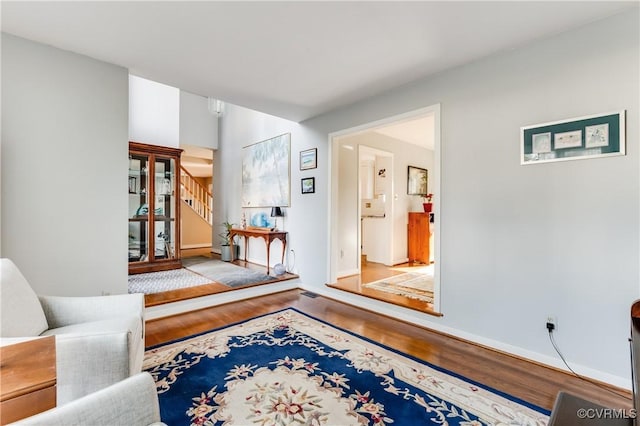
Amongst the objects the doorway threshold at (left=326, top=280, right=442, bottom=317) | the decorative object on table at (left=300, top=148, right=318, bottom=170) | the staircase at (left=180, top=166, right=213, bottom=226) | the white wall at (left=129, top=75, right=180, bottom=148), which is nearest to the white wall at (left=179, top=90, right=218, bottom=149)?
the white wall at (left=129, top=75, right=180, bottom=148)

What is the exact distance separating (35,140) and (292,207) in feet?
9.99

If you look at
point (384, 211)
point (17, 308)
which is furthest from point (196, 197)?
point (17, 308)

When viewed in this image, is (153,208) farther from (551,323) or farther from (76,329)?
(551,323)

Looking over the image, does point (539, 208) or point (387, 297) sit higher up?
point (539, 208)

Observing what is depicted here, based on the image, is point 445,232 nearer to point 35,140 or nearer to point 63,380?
point 63,380

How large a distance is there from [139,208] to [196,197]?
118 inches

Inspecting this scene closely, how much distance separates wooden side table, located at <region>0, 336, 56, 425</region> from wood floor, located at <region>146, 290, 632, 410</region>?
1570mm

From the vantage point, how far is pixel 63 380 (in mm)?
1336

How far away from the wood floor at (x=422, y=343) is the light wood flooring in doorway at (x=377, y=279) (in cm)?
20

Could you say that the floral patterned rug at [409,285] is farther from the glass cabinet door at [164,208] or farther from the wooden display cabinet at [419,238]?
the glass cabinet door at [164,208]

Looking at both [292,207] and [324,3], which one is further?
[292,207]

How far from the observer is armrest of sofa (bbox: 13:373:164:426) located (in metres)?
0.81

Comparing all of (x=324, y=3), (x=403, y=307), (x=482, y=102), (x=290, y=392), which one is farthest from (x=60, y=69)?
(x=403, y=307)

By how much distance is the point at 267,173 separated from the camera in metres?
5.22
